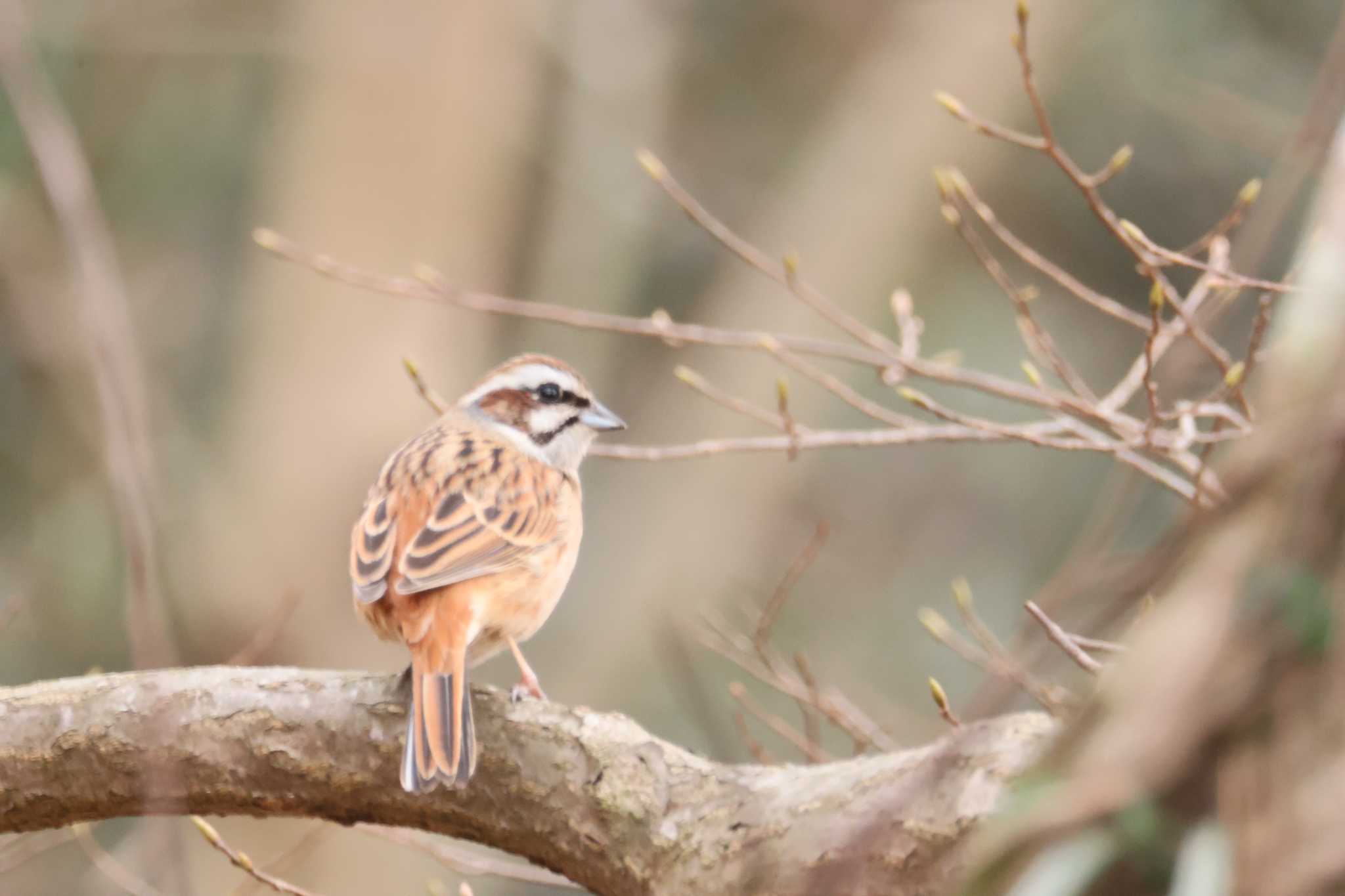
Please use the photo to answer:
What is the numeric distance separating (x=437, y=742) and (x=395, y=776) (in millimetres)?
216

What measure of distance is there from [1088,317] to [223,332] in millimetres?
6954

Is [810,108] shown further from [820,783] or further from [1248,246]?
[1248,246]

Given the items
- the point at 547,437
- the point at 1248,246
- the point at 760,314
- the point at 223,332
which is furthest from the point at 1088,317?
the point at 1248,246

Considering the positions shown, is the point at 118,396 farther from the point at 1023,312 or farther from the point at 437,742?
the point at 1023,312

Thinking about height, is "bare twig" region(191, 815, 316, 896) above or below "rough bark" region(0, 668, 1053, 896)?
below

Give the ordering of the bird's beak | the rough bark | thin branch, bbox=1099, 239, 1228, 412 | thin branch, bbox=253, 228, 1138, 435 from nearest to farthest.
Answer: the rough bark, thin branch, bbox=253, 228, 1138, 435, thin branch, bbox=1099, 239, 1228, 412, the bird's beak

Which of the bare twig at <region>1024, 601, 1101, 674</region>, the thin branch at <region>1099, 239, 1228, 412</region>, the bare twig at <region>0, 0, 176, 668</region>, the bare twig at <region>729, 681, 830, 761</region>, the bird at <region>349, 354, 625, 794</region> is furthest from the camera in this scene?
the bare twig at <region>729, 681, 830, 761</region>

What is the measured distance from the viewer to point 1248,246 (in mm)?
1400

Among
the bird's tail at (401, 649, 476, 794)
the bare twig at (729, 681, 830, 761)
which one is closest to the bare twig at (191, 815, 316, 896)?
the bird's tail at (401, 649, 476, 794)

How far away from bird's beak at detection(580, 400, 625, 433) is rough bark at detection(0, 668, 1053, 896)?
5.74 feet

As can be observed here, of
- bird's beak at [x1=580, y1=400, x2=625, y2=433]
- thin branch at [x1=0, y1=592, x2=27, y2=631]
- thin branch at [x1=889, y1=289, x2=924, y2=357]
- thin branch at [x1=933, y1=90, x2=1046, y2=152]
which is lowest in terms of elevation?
thin branch at [x1=0, y1=592, x2=27, y2=631]

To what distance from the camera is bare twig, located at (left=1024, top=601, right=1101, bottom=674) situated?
141cm

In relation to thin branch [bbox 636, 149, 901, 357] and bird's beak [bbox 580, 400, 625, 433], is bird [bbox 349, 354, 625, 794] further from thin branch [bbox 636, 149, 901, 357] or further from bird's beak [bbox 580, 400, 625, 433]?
thin branch [bbox 636, 149, 901, 357]

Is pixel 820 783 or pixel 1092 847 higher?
pixel 1092 847
